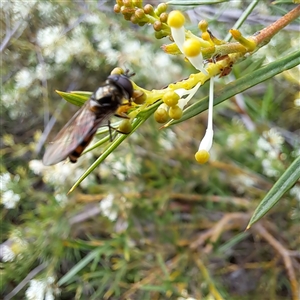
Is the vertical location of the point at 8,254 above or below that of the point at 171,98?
below

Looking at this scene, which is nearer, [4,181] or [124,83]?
[124,83]

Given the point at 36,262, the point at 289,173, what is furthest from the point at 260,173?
the point at 289,173

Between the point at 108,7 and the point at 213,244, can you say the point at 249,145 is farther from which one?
the point at 108,7

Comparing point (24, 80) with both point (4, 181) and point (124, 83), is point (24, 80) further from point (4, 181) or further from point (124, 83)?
point (124, 83)

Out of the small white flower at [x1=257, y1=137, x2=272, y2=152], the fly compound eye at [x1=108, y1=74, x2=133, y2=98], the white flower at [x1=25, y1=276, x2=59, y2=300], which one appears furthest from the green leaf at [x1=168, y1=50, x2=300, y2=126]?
the white flower at [x1=25, y1=276, x2=59, y2=300]

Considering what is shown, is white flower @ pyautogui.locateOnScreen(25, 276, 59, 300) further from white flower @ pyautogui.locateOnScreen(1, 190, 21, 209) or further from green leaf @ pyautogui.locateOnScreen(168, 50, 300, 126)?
green leaf @ pyautogui.locateOnScreen(168, 50, 300, 126)

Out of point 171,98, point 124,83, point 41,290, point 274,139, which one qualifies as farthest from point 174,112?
point 41,290

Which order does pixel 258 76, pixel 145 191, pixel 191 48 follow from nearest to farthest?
pixel 191 48 → pixel 258 76 → pixel 145 191
